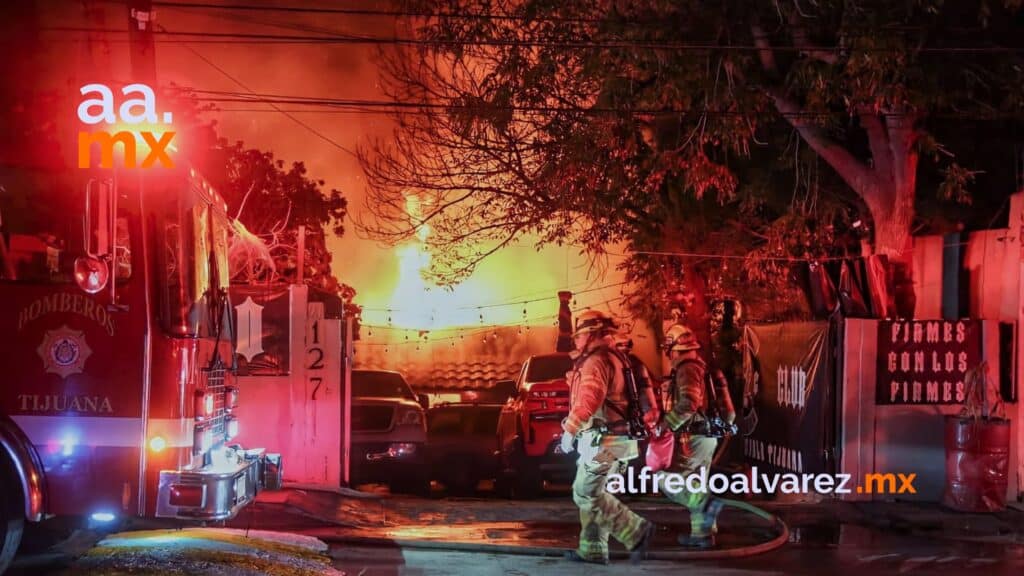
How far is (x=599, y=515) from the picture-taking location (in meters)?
8.21

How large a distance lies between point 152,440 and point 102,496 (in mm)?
500

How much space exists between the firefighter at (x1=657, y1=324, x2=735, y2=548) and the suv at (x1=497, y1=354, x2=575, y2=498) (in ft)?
10.5

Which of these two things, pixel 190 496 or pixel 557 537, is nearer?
pixel 190 496

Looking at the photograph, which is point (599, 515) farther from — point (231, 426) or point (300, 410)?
point (300, 410)

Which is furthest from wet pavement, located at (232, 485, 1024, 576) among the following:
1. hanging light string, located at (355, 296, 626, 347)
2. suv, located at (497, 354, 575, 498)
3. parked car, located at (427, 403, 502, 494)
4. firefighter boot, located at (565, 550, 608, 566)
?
hanging light string, located at (355, 296, 626, 347)

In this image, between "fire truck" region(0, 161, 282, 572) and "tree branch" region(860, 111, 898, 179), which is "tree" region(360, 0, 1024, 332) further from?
"fire truck" region(0, 161, 282, 572)

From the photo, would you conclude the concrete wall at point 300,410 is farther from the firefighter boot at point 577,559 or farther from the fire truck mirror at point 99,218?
the fire truck mirror at point 99,218

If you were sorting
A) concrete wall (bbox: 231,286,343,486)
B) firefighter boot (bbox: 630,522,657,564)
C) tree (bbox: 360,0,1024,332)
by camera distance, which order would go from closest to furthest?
firefighter boot (bbox: 630,522,657,564)
concrete wall (bbox: 231,286,343,486)
tree (bbox: 360,0,1024,332)

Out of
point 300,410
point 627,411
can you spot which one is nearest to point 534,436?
point 300,410

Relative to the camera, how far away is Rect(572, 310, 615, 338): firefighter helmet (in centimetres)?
834

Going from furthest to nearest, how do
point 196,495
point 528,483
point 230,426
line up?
point 528,483
point 230,426
point 196,495

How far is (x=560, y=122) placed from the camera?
1532 centimetres

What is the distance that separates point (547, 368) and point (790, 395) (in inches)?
133

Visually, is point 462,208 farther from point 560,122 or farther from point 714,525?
point 714,525
